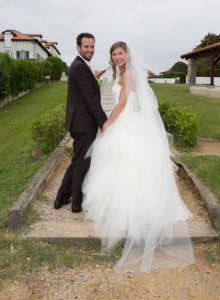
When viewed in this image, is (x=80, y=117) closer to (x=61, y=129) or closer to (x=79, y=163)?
(x=79, y=163)

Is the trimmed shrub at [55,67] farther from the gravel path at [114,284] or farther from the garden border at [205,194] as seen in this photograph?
the gravel path at [114,284]

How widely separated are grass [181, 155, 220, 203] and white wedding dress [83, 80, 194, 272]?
1.17m

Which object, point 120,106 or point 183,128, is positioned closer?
point 120,106

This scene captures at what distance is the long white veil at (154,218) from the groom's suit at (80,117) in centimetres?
37

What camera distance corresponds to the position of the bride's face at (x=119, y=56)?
14.5ft

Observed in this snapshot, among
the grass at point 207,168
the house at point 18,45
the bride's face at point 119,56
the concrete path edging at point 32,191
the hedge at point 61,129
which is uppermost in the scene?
the house at point 18,45

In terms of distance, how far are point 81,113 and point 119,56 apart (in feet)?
2.50

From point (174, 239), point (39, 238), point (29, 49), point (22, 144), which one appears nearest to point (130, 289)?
point (174, 239)

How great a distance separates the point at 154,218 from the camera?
4.13 meters

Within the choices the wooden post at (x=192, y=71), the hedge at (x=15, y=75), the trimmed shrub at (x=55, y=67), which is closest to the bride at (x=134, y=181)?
the hedge at (x=15, y=75)

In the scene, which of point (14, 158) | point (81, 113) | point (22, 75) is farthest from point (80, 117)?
point (22, 75)

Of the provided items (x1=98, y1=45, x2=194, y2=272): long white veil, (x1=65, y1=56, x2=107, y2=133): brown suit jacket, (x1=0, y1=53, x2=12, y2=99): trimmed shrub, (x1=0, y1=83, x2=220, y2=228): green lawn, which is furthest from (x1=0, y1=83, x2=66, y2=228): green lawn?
(x1=0, y1=53, x2=12, y2=99): trimmed shrub

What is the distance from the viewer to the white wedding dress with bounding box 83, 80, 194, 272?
3.97 metres

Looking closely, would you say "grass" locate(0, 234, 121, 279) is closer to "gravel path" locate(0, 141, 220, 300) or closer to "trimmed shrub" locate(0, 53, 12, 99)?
"gravel path" locate(0, 141, 220, 300)
